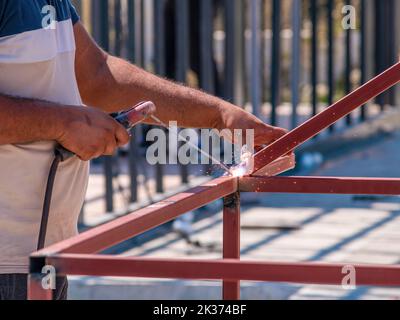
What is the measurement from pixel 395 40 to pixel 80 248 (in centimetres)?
1246

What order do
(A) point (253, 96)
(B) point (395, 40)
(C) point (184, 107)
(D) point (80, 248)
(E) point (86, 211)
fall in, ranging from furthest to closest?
(B) point (395, 40) → (A) point (253, 96) → (E) point (86, 211) → (C) point (184, 107) → (D) point (80, 248)

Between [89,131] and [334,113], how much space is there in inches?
26.0

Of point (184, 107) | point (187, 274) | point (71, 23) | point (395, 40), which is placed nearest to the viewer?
point (187, 274)

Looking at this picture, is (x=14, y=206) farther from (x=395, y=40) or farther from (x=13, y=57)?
(x=395, y=40)

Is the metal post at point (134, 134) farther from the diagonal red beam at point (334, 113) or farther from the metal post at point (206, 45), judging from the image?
the diagonal red beam at point (334, 113)

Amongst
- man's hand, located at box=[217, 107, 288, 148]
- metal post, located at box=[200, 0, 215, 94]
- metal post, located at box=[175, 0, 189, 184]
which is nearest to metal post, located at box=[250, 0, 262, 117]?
metal post, located at box=[200, 0, 215, 94]

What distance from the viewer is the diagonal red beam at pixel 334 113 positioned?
9.62ft

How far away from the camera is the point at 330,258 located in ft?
21.6

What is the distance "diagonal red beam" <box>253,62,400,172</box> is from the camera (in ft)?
9.62

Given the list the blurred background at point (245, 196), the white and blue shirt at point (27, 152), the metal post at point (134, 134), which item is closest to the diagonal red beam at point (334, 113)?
the white and blue shirt at point (27, 152)

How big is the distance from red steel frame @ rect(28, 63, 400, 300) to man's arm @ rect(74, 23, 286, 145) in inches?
11.2

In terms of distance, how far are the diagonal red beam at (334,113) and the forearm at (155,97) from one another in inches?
13.5

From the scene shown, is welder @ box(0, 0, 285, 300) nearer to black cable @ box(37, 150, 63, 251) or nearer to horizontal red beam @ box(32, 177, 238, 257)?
black cable @ box(37, 150, 63, 251)

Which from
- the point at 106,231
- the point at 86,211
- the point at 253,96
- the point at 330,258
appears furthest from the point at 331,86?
the point at 106,231
